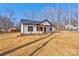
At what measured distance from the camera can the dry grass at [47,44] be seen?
217cm

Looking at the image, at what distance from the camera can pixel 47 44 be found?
87.1 inches

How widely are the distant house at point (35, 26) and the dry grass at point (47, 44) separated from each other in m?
0.06

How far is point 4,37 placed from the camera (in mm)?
2203

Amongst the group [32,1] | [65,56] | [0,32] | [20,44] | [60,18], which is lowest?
[65,56]

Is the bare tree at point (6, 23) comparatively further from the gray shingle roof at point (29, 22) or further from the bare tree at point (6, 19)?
the gray shingle roof at point (29, 22)

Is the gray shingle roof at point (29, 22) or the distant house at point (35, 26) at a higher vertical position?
the gray shingle roof at point (29, 22)

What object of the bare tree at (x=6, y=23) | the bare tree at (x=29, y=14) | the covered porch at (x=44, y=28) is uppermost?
the bare tree at (x=29, y=14)

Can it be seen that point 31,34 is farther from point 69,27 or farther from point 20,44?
point 69,27

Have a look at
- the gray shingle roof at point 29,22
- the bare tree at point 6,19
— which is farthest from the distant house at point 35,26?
the bare tree at point 6,19

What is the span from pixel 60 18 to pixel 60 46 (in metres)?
0.33

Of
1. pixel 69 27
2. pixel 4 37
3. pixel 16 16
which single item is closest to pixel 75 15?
pixel 69 27

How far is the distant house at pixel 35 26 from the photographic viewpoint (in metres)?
2.20

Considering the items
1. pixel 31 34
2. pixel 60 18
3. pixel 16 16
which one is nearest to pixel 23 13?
pixel 16 16

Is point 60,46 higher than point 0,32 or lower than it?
lower
